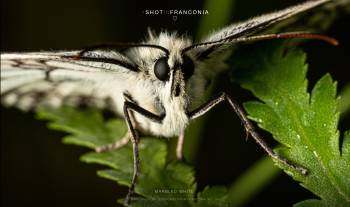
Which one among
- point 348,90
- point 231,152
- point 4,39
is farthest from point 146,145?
point 4,39

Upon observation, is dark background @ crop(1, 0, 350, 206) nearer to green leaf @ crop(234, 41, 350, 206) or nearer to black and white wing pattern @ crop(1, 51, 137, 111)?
black and white wing pattern @ crop(1, 51, 137, 111)

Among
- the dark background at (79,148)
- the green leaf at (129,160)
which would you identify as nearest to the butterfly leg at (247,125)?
the green leaf at (129,160)

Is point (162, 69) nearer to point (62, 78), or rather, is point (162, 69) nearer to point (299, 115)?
point (299, 115)

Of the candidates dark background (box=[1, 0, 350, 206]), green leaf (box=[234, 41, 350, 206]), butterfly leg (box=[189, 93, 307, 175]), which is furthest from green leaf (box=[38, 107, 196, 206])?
dark background (box=[1, 0, 350, 206])

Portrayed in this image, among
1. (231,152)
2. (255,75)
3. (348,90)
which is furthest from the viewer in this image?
(231,152)

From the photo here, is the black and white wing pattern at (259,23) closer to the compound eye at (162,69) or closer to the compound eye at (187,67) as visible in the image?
the compound eye at (187,67)

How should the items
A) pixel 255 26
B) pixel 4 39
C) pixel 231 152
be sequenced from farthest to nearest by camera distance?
pixel 4 39 < pixel 231 152 < pixel 255 26

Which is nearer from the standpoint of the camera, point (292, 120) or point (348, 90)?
point (292, 120)

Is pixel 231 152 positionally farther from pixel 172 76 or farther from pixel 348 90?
pixel 172 76
